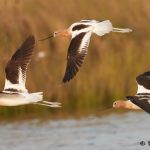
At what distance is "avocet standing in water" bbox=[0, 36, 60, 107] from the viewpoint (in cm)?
2198

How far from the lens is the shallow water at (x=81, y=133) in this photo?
76.5 ft

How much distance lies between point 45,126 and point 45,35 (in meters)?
2.42

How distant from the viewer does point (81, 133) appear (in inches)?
953

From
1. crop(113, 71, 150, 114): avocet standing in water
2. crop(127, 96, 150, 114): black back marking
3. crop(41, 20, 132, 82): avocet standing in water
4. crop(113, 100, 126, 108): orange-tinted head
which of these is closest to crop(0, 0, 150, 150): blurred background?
crop(113, 100, 126, 108): orange-tinted head

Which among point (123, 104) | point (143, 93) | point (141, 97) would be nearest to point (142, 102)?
point (141, 97)

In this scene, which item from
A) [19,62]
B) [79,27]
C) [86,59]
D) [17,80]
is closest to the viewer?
[17,80]

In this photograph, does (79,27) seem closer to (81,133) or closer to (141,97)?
(141,97)

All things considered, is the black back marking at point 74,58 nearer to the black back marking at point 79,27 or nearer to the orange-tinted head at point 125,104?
the black back marking at point 79,27

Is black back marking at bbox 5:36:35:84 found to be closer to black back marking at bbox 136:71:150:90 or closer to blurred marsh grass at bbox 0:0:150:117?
black back marking at bbox 136:71:150:90

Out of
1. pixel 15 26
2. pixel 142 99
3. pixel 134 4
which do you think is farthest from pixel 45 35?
pixel 142 99

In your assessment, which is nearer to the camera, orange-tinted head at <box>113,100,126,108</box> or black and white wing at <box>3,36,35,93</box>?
black and white wing at <box>3,36,35,93</box>

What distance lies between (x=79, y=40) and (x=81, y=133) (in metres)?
2.20

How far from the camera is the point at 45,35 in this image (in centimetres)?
2656

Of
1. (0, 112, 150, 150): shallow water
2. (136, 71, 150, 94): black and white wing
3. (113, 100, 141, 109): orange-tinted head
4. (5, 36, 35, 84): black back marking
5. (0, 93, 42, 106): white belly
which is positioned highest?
(5, 36, 35, 84): black back marking
